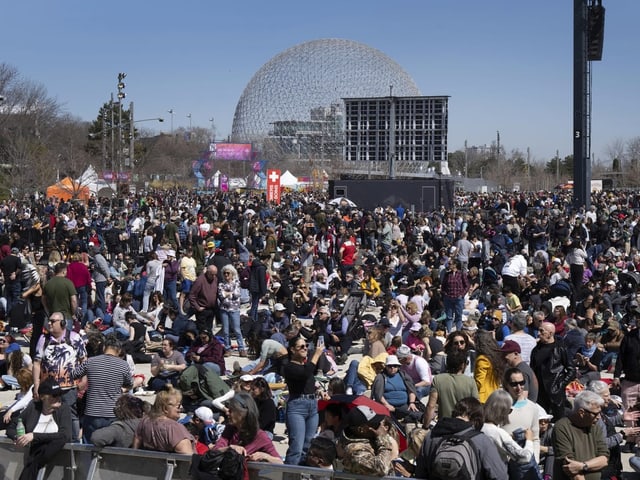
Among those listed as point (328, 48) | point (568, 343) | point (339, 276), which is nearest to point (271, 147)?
point (328, 48)

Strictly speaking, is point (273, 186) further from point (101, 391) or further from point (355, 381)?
point (101, 391)

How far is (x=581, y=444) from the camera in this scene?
5.85 metres

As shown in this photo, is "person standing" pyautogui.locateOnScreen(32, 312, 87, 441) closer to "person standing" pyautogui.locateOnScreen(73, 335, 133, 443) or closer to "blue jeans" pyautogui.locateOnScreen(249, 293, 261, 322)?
"person standing" pyautogui.locateOnScreen(73, 335, 133, 443)

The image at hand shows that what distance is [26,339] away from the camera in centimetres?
1429

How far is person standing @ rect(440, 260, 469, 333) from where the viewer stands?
1396 cm

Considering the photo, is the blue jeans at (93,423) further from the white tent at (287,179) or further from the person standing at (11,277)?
the white tent at (287,179)

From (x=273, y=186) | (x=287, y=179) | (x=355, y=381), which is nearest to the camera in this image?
(x=355, y=381)

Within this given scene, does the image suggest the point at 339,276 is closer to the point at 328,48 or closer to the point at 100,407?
the point at 100,407

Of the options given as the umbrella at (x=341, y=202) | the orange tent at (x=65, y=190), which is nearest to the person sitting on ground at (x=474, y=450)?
the umbrella at (x=341, y=202)

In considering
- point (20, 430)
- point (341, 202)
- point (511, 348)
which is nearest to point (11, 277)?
point (20, 430)

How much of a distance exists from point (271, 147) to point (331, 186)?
84.7 m

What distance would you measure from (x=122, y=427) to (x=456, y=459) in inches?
107

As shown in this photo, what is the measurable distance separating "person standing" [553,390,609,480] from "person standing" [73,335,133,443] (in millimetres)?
3794

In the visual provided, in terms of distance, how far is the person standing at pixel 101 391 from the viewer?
300 inches
